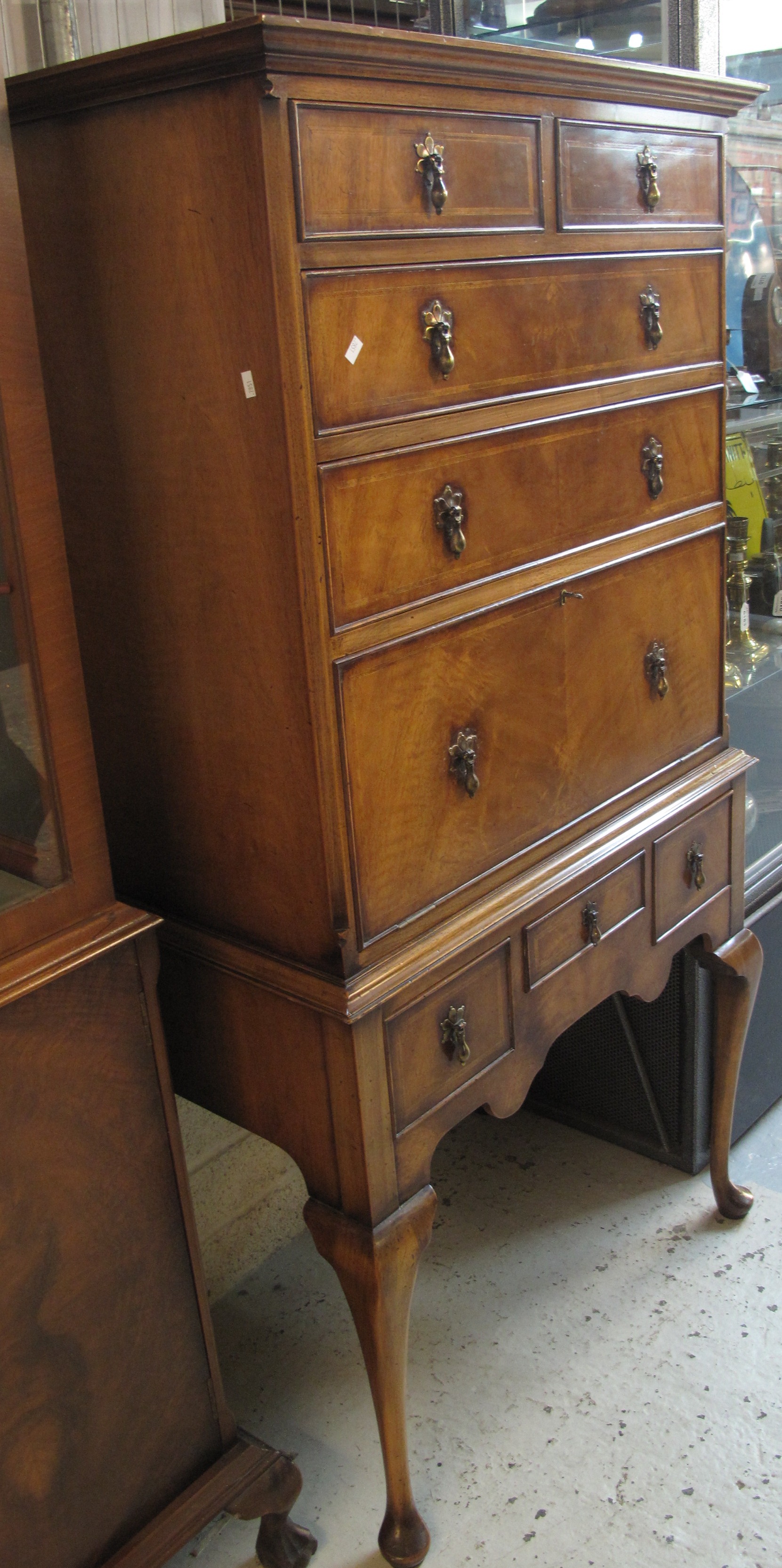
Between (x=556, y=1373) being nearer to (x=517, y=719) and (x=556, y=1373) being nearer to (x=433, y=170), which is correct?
(x=517, y=719)

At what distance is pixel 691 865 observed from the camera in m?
2.16

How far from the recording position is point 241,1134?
2.37m

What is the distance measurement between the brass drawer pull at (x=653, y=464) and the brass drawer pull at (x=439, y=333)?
51cm

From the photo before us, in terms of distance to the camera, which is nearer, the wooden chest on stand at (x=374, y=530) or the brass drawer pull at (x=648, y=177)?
the wooden chest on stand at (x=374, y=530)

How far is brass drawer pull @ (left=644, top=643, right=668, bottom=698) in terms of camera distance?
197cm

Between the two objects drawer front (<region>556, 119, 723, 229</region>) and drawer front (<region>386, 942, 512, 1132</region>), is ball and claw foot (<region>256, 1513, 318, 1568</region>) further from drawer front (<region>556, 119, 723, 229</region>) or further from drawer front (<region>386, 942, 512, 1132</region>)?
drawer front (<region>556, 119, 723, 229</region>)

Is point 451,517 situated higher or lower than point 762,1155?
higher

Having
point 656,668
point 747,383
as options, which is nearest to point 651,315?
point 656,668

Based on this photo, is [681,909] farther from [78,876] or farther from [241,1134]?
[78,876]

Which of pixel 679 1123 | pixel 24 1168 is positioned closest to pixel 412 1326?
pixel 679 1123

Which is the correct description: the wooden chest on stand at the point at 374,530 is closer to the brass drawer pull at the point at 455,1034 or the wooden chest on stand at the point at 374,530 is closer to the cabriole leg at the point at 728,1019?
the brass drawer pull at the point at 455,1034

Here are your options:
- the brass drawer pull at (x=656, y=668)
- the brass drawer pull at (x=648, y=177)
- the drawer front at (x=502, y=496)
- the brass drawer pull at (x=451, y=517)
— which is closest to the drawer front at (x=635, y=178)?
the brass drawer pull at (x=648, y=177)

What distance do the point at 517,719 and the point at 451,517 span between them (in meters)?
0.31

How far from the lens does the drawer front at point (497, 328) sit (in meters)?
1.34
